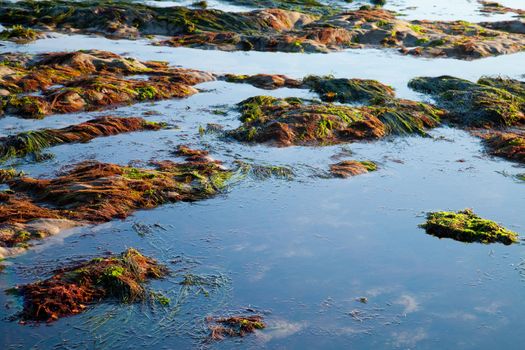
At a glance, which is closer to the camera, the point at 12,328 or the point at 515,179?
the point at 12,328

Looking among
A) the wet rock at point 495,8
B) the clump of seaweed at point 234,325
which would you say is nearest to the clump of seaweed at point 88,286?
the clump of seaweed at point 234,325

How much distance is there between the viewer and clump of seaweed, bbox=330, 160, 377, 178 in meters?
9.16

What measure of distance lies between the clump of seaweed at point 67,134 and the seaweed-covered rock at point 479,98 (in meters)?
5.41

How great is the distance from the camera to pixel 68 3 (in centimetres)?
1991

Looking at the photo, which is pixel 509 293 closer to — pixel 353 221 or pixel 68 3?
pixel 353 221

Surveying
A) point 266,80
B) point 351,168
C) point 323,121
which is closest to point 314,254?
point 351,168

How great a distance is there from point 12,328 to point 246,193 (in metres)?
3.59

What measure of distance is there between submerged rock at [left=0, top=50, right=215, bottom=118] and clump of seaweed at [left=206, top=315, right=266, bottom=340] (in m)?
6.62

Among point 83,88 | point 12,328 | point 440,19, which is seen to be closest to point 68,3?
point 83,88

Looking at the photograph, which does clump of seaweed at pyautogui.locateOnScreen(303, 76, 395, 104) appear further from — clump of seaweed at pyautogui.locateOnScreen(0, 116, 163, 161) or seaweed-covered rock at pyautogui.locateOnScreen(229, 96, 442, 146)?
clump of seaweed at pyautogui.locateOnScreen(0, 116, 163, 161)

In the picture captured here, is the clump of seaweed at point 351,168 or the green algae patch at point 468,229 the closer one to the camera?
the green algae patch at point 468,229

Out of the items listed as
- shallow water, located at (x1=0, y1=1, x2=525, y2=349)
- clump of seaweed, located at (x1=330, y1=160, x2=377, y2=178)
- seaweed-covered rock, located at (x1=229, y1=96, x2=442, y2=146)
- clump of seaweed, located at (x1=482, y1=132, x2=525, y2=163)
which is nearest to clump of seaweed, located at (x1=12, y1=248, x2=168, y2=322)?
shallow water, located at (x1=0, y1=1, x2=525, y2=349)

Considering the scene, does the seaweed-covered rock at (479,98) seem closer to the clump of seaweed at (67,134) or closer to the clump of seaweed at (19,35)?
the clump of seaweed at (67,134)

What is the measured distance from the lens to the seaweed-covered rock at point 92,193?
714 cm
